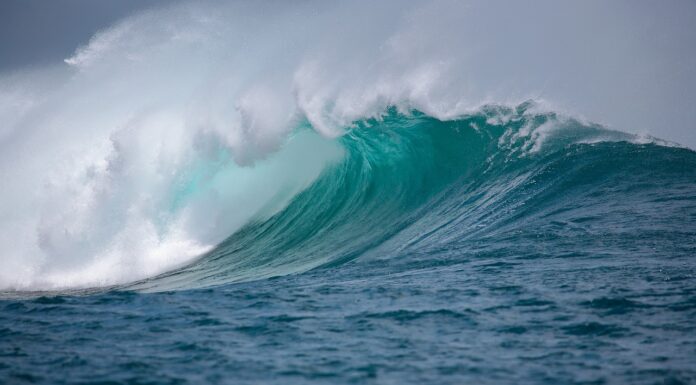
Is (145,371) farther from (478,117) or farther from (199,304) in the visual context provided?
(478,117)

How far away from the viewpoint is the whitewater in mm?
4332

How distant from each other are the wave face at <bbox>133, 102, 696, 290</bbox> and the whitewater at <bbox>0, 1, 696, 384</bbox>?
0.18 ft

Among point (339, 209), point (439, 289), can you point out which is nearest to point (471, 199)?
point (339, 209)

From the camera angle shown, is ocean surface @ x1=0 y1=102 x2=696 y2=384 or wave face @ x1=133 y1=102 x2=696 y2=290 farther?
wave face @ x1=133 y1=102 x2=696 y2=290

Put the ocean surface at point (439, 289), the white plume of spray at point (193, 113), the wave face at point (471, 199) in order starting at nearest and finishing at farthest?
1. the ocean surface at point (439, 289)
2. the wave face at point (471, 199)
3. the white plume of spray at point (193, 113)

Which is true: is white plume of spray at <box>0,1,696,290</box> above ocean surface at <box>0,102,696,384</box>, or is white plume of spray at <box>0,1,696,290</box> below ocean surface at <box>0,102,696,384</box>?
above

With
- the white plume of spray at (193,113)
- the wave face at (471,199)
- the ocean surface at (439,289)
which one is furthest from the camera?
the white plume of spray at (193,113)

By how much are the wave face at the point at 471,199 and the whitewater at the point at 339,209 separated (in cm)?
5

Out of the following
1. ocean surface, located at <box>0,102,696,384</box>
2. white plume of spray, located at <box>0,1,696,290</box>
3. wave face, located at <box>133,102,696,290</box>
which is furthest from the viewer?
white plume of spray, located at <box>0,1,696,290</box>

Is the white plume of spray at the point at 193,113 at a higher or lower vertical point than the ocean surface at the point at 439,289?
higher

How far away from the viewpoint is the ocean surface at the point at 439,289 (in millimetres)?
4004

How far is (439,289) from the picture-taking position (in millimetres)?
5809

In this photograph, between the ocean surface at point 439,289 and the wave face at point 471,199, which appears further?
the wave face at point 471,199

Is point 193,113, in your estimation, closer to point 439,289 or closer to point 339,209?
point 339,209
